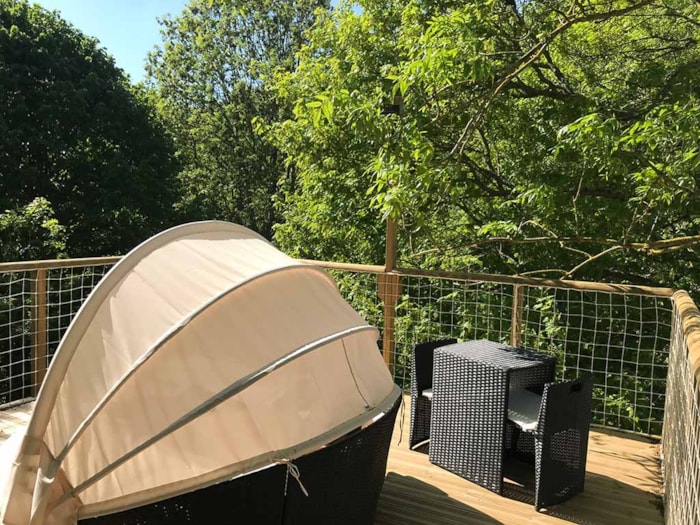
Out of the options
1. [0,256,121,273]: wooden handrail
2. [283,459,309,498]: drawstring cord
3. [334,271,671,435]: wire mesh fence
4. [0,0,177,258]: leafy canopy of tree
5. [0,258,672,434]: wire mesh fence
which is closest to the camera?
[283,459,309,498]: drawstring cord

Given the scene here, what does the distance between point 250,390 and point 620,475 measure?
229cm

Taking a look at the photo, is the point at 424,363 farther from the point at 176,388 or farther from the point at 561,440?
the point at 176,388

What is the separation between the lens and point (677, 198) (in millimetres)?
4461

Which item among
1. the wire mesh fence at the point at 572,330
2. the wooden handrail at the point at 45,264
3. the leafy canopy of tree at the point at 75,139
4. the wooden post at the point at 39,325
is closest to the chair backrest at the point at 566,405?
the wire mesh fence at the point at 572,330

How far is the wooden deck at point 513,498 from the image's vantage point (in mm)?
2602

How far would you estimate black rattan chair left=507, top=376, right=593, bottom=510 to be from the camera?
257cm

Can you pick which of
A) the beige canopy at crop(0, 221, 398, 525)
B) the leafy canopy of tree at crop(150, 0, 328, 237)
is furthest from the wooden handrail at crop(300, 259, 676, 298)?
the leafy canopy of tree at crop(150, 0, 328, 237)

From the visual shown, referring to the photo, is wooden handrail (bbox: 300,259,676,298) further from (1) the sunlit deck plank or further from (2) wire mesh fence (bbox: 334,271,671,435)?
(2) wire mesh fence (bbox: 334,271,671,435)

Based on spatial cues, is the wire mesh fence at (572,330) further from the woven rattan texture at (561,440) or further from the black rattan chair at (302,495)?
the black rattan chair at (302,495)

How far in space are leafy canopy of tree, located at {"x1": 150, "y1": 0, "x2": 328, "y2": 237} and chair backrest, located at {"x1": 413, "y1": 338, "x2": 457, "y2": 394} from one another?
15422 mm

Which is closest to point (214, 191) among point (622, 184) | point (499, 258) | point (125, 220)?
point (125, 220)

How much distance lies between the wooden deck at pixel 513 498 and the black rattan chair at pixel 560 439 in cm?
9

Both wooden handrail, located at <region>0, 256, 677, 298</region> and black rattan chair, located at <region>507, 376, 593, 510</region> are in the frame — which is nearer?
black rattan chair, located at <region>507, 376, 593, 510</region>

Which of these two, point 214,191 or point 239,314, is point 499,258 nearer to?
point 239,314
